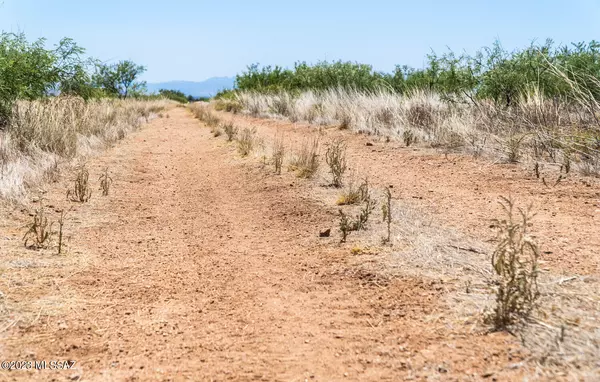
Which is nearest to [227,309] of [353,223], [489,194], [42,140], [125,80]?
[353,223]

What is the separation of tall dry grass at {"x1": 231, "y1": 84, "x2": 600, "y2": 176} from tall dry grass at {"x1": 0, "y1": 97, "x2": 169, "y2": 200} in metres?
6.44

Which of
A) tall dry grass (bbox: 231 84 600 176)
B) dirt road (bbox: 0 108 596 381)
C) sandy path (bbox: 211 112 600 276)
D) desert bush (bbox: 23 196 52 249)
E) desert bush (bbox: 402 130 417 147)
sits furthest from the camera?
desert bush (bbox: 402 130 417 147)

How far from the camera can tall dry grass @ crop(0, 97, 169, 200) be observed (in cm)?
703

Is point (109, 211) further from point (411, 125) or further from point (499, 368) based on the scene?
point (411, 125)

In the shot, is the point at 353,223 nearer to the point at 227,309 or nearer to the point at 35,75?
the point at 227,309

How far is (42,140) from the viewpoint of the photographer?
9.05m

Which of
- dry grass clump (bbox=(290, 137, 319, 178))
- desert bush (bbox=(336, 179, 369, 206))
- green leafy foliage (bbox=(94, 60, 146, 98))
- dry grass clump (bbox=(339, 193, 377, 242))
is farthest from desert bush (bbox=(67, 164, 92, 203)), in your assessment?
green leafy foliage (bbox=(94, 60, 146, 98))

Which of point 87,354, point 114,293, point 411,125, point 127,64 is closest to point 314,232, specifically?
point 114,293

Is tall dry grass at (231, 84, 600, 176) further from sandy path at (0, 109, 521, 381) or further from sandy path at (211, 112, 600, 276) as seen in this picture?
sandy path at (0, 109, 521, 381)

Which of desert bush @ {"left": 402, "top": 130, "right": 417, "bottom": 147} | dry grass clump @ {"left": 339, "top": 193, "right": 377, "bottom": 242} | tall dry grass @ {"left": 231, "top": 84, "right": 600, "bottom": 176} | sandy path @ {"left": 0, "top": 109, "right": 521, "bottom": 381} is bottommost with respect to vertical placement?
sandy path @ {"left": 0, "top": 109, "right": 521, "bottom": 381}

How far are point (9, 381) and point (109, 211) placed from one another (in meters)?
3.92

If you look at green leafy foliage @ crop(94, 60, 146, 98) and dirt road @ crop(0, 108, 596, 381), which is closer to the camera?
dirt road @ crop(0, 108, 596, 381)

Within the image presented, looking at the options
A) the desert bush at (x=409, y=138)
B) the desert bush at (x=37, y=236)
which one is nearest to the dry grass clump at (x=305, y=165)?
the desert bush at (x=409, y=138)

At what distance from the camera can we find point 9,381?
8.63 ft
